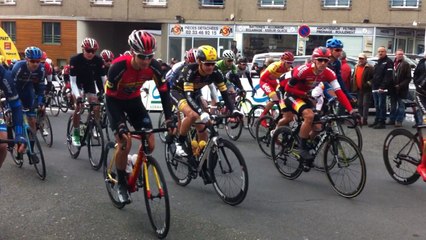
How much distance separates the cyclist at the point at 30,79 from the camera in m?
7.87

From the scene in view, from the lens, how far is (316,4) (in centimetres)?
3306

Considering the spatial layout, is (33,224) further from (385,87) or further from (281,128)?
(385,87)

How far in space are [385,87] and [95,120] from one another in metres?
7.72

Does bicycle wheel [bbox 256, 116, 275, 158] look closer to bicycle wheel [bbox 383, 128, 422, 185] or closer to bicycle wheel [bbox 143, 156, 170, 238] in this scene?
bicycle wheel [bbox 383, 128, 422, 185]

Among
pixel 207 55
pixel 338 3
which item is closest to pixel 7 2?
pixel 338 3

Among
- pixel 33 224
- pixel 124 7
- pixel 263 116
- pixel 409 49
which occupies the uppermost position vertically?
pixel 124 7

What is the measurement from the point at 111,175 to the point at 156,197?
1177 millimetres

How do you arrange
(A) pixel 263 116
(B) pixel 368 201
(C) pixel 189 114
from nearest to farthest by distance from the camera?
(B) pixel 368 201, (C) pixel 189 114, (A) pixel 263 116

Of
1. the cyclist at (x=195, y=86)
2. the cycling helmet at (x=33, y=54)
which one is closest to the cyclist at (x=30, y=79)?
the cycling helmet at (x=33, y=54)

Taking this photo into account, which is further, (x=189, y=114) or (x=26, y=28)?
(x=26, y=28)

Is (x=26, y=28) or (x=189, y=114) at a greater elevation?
(x=26, y=28)

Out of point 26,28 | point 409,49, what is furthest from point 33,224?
point 26,28

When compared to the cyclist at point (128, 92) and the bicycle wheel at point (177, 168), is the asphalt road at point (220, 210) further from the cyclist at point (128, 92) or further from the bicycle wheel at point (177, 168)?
the cyclist at point (128, 92)

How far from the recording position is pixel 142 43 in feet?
15.9
